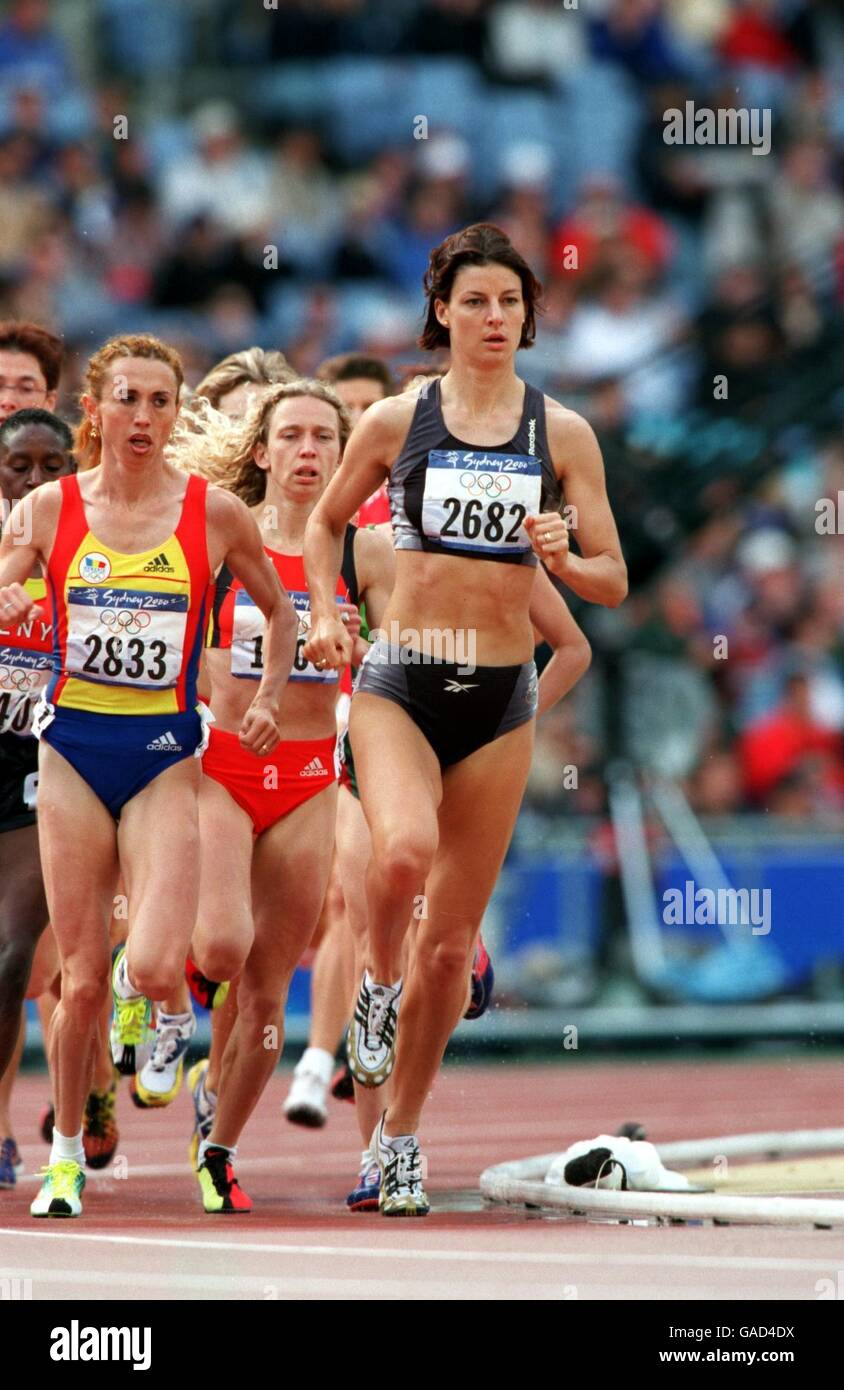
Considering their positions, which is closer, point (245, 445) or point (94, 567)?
point (94, 567)

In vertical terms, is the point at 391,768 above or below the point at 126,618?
below

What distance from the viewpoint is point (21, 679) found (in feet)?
29.6

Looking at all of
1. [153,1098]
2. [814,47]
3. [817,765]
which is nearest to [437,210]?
[814,47]

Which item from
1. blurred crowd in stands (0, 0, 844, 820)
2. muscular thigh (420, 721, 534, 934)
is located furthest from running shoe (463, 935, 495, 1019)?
blurred crowd in stands (0, 0, 844, 820)

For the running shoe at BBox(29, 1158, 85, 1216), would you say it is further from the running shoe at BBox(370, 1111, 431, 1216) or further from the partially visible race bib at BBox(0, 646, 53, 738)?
the partially visible race bib at BBox(0, 646, 53, 738)

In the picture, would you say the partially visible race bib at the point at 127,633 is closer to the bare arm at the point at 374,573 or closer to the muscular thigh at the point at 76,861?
the muscular thigh at the point at 76,861

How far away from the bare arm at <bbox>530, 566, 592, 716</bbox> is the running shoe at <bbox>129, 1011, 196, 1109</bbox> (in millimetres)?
1696

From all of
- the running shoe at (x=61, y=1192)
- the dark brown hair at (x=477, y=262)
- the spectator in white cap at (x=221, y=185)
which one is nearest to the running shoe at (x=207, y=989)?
the running shoe at (x=61, y=1192)

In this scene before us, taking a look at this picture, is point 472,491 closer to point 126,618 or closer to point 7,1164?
A: point 126,618

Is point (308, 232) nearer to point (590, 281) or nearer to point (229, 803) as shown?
point (590, 281)

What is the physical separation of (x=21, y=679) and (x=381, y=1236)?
2.60m

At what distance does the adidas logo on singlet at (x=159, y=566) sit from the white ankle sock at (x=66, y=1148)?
1733 millimetres

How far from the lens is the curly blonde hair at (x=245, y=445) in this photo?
30.0 ft

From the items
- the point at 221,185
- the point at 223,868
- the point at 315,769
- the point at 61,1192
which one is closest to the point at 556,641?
the point at 315,769
